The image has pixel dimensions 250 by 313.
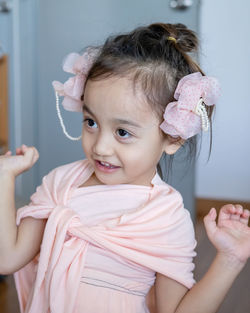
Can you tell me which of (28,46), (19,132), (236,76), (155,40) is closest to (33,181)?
(19,132)

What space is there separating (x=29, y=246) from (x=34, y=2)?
6.50 feet

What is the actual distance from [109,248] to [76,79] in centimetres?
41

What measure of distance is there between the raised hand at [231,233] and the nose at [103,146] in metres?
0.26

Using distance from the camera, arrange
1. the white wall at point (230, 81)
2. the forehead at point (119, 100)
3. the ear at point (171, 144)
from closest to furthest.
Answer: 1. the forehead at point (119, 100)
2. the ear at point (171, 144)
3. the white wall at point (230, 81)

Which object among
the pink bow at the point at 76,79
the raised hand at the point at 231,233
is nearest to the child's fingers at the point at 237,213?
the raised hand at the point at 231,233

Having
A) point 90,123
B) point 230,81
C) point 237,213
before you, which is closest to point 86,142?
point 90,123

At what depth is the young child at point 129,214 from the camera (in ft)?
3.06

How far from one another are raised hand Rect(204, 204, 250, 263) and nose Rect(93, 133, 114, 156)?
26 cm

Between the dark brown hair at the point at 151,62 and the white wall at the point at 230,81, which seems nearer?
the dark brown hair at the point at 151,62

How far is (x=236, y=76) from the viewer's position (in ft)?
9.63

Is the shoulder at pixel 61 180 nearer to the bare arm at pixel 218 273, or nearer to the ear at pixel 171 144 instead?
the ear at pixel 171 144

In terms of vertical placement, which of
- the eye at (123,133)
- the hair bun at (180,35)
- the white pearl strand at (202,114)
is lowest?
the eye at (123,133)

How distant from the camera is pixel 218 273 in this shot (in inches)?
36.4

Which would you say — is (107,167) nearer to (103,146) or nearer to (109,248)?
Answer: (103,146)
